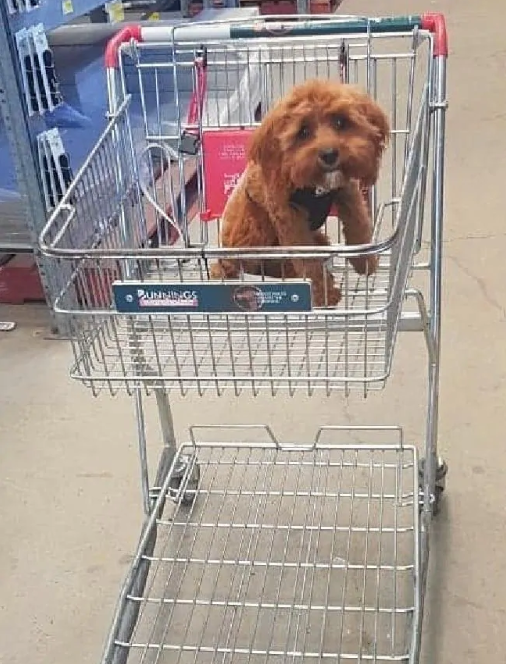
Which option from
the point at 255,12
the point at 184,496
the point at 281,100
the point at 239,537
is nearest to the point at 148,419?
the point at 184,496

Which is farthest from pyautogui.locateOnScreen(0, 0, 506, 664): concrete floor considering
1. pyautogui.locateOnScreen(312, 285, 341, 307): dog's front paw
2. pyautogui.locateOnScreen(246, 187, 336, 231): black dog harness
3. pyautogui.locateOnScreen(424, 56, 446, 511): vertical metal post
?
pyautogui.locateOnScreen(246, 187, 336, 231): black dog harness

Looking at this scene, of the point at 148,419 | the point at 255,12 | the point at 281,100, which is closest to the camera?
the point at 281,100

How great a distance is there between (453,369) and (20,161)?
1.27 meters

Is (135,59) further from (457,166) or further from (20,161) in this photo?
(457,166)

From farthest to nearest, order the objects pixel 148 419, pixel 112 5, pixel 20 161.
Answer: pixel 112 5 < pixel 20 161 < pixel 148 419

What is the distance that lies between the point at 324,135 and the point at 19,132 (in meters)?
1.35

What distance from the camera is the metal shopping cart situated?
1.22 m

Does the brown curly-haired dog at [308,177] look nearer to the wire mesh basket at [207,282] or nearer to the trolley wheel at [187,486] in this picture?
the wire mesh basket at [207,282]

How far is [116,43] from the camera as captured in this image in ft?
4.89

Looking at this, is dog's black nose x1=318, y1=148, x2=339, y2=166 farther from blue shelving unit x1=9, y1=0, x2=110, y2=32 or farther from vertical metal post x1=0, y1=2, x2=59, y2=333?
blue shelving unit x1=9, y1=0, x2=110, y2=32

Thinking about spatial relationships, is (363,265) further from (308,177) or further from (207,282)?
(207,282)

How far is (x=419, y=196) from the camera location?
4.48ft

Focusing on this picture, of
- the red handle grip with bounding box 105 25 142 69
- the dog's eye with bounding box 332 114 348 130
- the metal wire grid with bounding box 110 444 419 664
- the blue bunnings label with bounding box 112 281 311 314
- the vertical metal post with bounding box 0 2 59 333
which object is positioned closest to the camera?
the blue bunnings label with bounding box 112 281 311 314

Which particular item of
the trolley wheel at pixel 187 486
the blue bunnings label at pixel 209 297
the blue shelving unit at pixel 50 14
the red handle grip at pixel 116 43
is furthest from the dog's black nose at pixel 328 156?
the blue shelving unit at pixel 50 14
